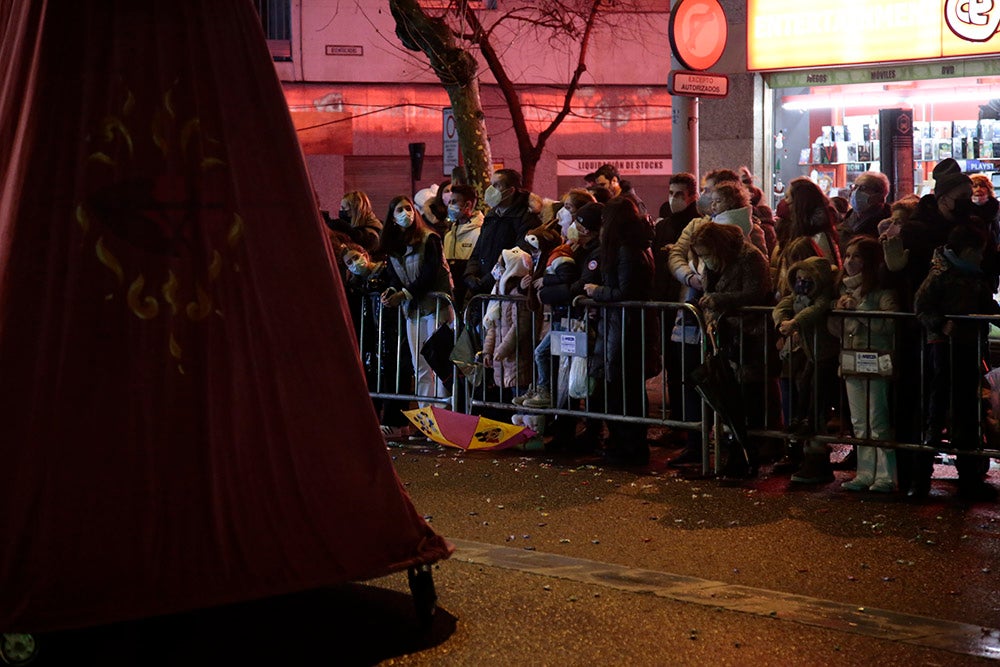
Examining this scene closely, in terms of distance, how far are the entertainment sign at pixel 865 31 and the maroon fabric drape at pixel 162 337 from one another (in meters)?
11.3

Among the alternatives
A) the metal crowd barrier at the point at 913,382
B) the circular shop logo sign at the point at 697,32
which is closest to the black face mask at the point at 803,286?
the metal crowd barrier at the point at 913,382

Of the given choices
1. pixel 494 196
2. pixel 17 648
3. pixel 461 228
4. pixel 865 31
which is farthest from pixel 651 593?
pixel 865 31

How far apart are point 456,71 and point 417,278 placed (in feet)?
31.0

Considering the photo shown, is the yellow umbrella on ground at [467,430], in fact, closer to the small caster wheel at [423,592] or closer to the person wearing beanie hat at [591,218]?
the person wearing beanie hat at [591,218]

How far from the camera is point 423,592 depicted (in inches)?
242

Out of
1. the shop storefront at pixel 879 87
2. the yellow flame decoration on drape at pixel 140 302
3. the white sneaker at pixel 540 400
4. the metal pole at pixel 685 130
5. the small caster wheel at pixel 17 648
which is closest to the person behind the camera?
the small caster wheel at pixel 17 648

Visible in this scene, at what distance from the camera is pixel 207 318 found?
18.9ft

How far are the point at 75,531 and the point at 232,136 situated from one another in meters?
1.62

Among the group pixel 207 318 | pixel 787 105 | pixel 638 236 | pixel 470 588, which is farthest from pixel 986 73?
pixel 207 318

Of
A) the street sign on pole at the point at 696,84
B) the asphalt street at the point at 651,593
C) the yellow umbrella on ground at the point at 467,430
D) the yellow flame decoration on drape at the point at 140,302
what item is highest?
the street sign on pole at the point at 696,84

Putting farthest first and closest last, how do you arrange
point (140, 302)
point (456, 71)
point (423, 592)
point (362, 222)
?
point (456, 71), point (362, 222), point (423, 592), point (140, 302)

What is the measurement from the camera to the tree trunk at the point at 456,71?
20.4 m

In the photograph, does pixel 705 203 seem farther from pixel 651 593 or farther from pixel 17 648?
pixel 17 648

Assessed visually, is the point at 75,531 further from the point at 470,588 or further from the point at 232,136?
the point at 470,588
